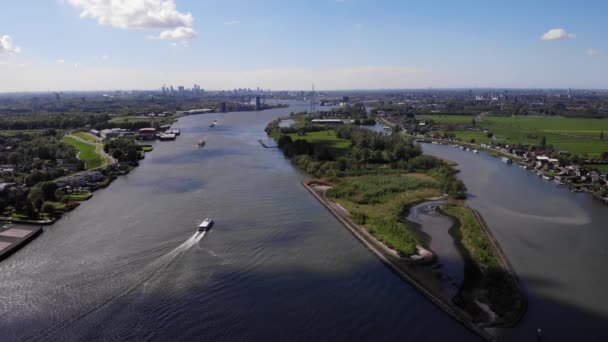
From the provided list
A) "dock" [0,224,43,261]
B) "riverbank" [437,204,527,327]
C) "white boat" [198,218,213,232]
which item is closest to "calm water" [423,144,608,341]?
"riverbank" [437,204,527,327]

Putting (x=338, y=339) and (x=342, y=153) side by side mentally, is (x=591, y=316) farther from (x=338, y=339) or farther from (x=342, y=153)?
(x=342, y=153)

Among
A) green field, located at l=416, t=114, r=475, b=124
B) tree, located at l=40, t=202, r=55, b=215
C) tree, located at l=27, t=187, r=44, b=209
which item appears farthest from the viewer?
green field, located at l=416, t=114, r=475, b=124

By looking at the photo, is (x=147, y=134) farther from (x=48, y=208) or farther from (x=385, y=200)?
(x=385, y=200)

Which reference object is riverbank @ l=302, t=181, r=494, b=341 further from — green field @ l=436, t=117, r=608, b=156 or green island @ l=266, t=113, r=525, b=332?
green field @ l=436, t=117, r=608, b=156

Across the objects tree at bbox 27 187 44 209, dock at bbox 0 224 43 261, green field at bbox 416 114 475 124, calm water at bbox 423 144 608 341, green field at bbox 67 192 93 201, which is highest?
green field at bbox 416 114 475 124

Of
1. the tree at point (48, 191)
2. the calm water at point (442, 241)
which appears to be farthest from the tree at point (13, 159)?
the calm water at point (442, 241)

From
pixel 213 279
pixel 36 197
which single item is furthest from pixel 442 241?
pixel 36 197
